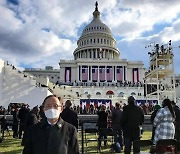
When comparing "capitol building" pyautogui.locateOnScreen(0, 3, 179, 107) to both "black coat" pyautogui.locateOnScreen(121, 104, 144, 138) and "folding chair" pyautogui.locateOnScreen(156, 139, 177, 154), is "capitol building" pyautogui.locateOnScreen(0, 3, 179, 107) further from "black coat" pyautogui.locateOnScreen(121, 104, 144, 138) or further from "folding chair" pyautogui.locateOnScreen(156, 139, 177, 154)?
"folding chair" pyautogui.locateOnScreen(156, 139, 177, 154)

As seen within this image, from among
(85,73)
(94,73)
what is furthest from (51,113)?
(85,73)

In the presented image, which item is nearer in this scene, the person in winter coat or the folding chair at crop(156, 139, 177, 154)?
the folding chair at crop(156, 139, 177, 154)

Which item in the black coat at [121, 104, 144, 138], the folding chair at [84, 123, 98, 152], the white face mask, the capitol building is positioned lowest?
the folding chair at [84, 123, 98, 152]

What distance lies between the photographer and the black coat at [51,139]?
11.5 ft

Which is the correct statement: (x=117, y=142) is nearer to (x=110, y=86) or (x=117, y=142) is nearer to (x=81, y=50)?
(x=110, y=86)

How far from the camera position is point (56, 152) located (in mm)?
3482

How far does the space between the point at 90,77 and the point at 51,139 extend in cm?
9213

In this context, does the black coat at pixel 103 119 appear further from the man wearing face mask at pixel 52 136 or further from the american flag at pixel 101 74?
the american flag at pixel 101 74

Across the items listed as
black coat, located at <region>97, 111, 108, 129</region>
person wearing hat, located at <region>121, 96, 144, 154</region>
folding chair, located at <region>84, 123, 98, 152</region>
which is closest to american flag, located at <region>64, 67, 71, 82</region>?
folding chair, located at <region>84, 123, 98, 152</region>

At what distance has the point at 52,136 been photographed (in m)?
3.52

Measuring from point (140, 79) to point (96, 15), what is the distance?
46418 millimetres

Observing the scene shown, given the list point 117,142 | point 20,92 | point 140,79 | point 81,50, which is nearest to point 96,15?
point 81,50

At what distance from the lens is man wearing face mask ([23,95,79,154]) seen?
138 inches

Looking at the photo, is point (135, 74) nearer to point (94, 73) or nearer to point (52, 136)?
point (94, 73)
